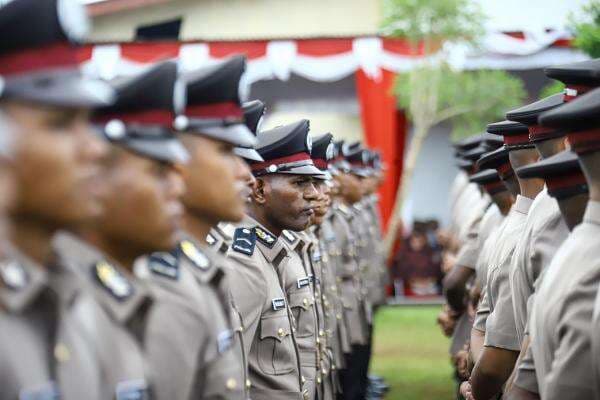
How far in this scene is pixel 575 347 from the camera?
3.40 m

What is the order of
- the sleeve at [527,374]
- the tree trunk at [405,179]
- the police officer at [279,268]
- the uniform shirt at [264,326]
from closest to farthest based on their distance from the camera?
1. the sleeve at [527,374]
2. the uniform shirt at [264,326]
3. the police officer at [279,268]
4. the tree trunk at [405,179]

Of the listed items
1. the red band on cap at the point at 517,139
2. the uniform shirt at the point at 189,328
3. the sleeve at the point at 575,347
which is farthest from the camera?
the red band on cap at the point at 517,139

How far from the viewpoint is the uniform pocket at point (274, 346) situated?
5.53 meters

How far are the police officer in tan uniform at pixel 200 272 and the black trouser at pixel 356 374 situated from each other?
618 cm

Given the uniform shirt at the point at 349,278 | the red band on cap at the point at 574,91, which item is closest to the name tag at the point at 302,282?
the red band on cap at the point at 574,91

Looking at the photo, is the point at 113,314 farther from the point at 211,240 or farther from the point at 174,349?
the point at 211,240

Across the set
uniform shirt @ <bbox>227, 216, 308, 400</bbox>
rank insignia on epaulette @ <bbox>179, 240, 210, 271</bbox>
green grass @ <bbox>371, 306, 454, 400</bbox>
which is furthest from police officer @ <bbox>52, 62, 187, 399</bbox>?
green grass @ <bbox>371, 306, 454, 400</bbox>

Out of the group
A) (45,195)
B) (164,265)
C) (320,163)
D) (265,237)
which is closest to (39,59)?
(45,195)

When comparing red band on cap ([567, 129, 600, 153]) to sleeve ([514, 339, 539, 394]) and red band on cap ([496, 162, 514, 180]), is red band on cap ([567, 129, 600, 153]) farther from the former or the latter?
red band on cap ([496, 162, 514, 180])

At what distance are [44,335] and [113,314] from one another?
344 mm

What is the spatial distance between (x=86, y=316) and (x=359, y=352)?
8032mm

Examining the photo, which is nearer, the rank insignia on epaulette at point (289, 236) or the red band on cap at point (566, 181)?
the red band on cap at point (566, 181)

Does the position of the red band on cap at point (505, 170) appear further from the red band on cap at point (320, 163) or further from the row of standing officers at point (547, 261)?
the red band on cap at point (320, 163)

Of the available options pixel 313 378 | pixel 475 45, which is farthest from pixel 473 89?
pixel 313 378
